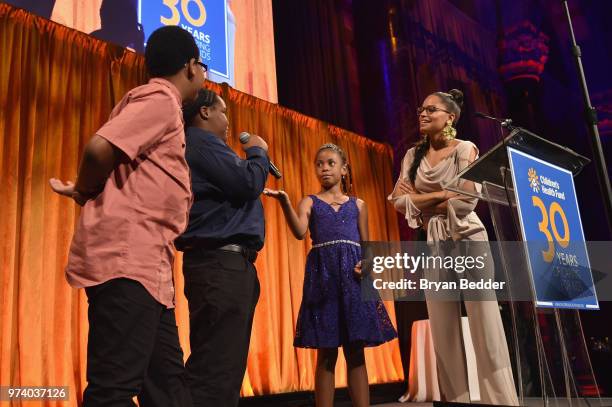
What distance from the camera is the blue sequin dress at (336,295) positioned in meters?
2.54

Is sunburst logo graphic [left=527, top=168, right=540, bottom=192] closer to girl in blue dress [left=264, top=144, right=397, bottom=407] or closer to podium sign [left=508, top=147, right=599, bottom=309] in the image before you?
podium sign [left=508, top=147, right=599, bottom=309]

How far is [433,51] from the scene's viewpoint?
617 centimetres

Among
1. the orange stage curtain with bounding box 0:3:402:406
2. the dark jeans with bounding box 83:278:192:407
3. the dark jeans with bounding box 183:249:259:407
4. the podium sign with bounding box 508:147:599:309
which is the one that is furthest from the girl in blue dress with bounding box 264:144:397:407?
the orange stage curtain with bounding box 0:3:402:406

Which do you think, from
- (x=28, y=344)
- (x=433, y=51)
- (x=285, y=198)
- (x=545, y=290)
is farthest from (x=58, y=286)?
(x=433, y=51)

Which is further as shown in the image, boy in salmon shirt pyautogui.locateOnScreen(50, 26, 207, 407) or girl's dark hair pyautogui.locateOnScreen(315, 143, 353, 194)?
girl's dark hair pyautogui.locateOnScreen(315, 143, 353, 194)

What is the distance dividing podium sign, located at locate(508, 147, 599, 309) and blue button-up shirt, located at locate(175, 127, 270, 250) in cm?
82

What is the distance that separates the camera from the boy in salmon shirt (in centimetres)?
107

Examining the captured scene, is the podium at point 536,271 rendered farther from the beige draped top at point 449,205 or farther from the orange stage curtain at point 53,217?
the orange stage curtain at point 53,217

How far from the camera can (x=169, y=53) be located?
1341 mm

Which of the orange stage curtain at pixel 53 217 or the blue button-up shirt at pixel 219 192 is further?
the orange stage curtain at pixel 53 217

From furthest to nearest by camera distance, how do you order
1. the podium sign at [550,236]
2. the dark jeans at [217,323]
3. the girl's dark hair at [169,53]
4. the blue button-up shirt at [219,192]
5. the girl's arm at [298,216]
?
1. the girl's arm at [298,216]
2. the podium sign at [550,236]
3. the blue button-up shirt at [219,192]
4. the dark jeans at [217,323]
5. the girl's dark hair at [169,53]

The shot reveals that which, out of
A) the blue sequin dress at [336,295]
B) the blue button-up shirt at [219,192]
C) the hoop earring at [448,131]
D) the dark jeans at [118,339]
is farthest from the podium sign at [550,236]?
the dark jeans at [118,339]

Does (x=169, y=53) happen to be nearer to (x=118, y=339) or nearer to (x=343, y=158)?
(x=118, y=339)

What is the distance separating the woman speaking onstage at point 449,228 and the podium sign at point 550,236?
0.31 m
